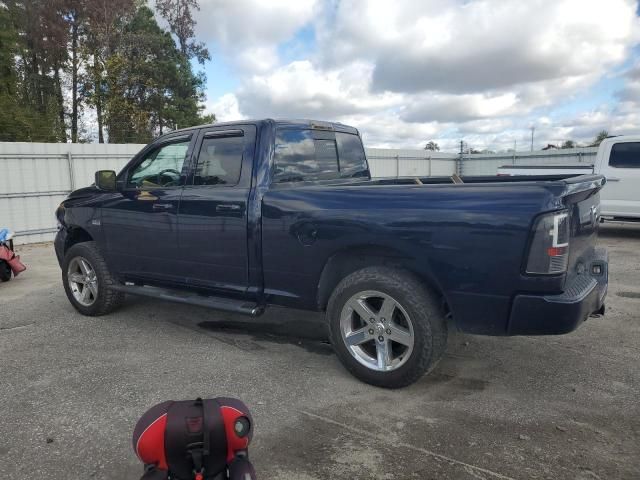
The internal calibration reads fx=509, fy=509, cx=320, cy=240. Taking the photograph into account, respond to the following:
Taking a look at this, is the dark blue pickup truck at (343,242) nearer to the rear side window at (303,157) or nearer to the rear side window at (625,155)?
the rear side window at (303,157)

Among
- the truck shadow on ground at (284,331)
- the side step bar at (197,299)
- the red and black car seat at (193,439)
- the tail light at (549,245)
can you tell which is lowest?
the truck shadow on ground at (284,331)

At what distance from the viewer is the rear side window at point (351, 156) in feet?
16.4

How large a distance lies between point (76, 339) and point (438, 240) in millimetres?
3524

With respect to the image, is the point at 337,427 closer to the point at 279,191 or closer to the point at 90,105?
the point at 279,191

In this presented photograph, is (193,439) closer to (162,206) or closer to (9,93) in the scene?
(162,206)

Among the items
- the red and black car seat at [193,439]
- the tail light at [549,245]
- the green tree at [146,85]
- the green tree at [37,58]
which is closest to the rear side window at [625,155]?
the tail light at [549,245]

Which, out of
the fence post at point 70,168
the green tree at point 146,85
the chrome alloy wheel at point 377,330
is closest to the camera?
the chrome alloy wheel at point 377,330

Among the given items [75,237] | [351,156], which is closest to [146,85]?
[75,237]

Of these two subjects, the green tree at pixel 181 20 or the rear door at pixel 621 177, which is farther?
the green tree at pixel 181 20

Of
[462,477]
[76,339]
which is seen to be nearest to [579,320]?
[462,477]

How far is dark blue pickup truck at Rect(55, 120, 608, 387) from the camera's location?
9.91ft

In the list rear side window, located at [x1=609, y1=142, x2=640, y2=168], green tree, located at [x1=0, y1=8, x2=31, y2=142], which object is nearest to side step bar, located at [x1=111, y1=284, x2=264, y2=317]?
rear side window, located at [x1=609, y1=142, x2=640, y2=168]

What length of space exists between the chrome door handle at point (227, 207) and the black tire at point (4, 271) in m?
5.02

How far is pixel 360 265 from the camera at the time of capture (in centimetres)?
374
